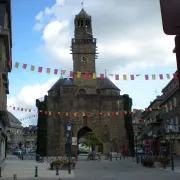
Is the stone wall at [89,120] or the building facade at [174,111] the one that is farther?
the stone wall at [89,120]

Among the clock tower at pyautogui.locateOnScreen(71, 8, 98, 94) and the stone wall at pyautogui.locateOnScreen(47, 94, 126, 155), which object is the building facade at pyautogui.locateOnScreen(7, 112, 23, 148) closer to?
the clock tower at pyautogui.locateOnScreen(71, 8, 98, 94)

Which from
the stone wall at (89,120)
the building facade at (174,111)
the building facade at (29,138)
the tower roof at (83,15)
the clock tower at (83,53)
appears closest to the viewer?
the building facade at (174,111)

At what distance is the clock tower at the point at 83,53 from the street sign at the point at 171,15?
163 ft

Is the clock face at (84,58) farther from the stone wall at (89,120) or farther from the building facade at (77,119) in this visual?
the stone wall at (89,120)

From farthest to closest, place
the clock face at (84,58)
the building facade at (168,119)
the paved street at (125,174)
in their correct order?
the clock face at (84,58), the building facade at (168,119), the paved street at (125,174)

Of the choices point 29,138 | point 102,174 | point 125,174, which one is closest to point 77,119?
point 102,174

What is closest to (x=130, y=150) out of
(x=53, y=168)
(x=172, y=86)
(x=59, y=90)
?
(x=172, y=86)

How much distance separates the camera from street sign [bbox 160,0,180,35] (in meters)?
1.70

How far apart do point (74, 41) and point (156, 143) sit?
24398 mm

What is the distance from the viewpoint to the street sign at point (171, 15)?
1.70 meters

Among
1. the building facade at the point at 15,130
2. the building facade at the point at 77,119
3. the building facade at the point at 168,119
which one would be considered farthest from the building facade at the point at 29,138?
the building facade at the point at 168,119

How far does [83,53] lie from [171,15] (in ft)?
167

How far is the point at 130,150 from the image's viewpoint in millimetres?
46875

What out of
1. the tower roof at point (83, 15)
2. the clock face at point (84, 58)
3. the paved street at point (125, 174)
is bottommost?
the paved street at point (125, 174)
